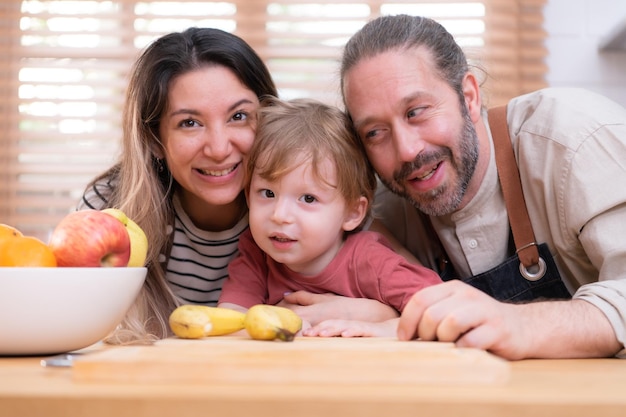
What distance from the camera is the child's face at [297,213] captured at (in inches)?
59.7

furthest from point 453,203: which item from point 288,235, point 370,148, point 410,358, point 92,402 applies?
point 92,402

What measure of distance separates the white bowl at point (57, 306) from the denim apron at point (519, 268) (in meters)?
0.90

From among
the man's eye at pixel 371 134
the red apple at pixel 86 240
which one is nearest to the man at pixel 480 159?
the man's eye at pixel 371 134

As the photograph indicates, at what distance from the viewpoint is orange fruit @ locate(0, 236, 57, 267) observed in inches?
37.7

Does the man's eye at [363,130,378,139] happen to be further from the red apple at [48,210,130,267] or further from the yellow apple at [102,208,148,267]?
the red apple at [48,210,130,267]

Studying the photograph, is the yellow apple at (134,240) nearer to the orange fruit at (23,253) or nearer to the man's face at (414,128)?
the orange fruit at (23,253)

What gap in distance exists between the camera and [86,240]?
1018 millimetres

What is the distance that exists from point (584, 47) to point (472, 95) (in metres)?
1.54

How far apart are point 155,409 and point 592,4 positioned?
2842 mm

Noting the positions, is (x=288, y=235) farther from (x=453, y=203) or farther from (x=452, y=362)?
(x=452, y=362)

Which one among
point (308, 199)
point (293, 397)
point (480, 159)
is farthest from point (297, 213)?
point (293, 397)

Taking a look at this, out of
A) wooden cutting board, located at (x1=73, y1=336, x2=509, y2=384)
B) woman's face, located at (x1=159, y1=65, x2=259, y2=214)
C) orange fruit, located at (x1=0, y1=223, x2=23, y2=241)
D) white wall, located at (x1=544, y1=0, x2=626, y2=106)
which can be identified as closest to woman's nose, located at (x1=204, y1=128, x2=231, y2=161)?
woman's face, located at (x1=159, y1=65, x2=259, y2=214)

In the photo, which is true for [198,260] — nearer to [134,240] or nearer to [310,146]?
[310,146]

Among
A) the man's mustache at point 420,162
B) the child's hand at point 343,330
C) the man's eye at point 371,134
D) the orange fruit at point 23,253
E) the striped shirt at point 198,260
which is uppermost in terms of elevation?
the man's eye at point 371,134
